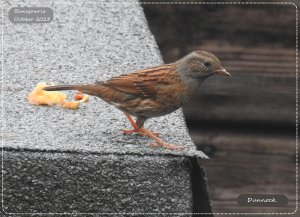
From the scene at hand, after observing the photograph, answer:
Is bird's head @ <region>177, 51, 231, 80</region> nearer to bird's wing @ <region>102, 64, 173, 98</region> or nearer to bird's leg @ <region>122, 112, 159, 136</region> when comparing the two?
bird's wing @ <region>102, 64, 173, 98</region>

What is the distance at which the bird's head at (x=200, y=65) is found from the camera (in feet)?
12.0

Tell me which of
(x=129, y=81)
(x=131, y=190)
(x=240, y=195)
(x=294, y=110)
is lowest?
(x=240, y=195)

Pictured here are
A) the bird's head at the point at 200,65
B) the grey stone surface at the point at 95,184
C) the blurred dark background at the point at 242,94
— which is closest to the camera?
the grey stone surface at the point at 95,184

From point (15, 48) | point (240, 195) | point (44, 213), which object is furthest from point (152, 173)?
point (240, 195)

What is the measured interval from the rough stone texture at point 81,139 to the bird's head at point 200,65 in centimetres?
19

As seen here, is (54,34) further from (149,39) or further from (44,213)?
(44,213)

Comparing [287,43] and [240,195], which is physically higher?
[287,43]

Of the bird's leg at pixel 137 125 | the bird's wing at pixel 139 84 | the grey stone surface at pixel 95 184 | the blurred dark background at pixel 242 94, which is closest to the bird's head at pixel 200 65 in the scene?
the bird's wing at pixel 139 84

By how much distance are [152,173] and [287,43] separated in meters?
2.05

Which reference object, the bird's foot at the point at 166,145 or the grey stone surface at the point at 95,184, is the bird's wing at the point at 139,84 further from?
the grey stone surface at the point at 95,184

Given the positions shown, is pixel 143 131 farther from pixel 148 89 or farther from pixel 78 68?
pixel 78 68

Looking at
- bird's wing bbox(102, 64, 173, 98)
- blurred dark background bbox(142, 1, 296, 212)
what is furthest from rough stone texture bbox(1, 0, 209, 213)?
blurred dark background bbox(142, 1, 296, 212)

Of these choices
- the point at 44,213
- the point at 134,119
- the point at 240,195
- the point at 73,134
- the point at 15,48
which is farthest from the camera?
the point at 240,195

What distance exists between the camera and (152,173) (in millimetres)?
3180
